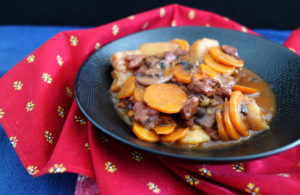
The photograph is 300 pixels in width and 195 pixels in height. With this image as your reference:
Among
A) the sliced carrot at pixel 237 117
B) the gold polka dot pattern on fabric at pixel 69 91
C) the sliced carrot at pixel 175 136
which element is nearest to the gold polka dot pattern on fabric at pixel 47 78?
the gold polka dot pattern on fabric at pixel 69 91

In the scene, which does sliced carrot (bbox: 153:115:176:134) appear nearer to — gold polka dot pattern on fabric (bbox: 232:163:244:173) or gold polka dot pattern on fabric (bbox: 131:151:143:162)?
gold polka dot pattern on fabric (bbox: 131:151:143:162)

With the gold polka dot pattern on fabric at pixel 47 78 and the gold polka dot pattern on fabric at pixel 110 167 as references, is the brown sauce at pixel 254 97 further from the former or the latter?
the gold polka dot pattern on fabric at pixel 47 78

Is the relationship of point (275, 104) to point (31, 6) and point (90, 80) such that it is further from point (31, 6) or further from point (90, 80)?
point (31, 6)

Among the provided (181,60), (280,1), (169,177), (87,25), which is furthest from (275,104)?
(87,25)

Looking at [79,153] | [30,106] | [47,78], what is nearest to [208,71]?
[79,153]

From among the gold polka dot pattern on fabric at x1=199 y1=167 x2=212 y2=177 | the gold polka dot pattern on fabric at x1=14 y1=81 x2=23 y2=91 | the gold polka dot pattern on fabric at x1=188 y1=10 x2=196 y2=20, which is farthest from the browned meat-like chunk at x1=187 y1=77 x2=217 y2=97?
the gold polka dot pattern on fabric at x1=188 y1=10 x2=196 y2=20

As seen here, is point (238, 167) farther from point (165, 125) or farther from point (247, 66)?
point (247, 66)
